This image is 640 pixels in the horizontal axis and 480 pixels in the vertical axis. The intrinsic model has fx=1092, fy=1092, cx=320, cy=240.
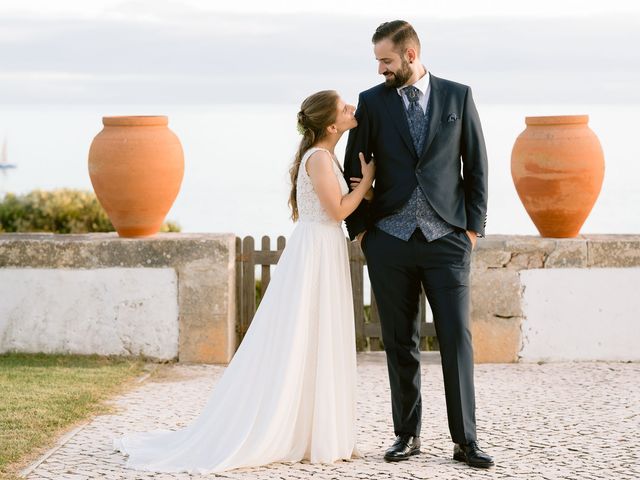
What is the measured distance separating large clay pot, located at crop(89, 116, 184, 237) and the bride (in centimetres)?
279

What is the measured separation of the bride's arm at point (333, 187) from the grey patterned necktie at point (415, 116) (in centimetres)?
25

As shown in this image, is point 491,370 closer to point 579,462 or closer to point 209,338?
point 209,338

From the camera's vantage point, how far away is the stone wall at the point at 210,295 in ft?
25.0

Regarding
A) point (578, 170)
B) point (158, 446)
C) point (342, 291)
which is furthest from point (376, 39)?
point (578, 170)

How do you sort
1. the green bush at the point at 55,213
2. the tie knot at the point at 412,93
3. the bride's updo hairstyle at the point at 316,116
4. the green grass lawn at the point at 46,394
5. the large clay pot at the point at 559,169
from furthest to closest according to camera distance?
the green bush at the point at 55,213 → the large clay pot at the point at 559,169 → the green grass lawn at the point at 46,394 → the bride's updo hairstyle at the point at 316,116 → the tie knot at the point at 412,93

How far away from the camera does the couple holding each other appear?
4.84 metres

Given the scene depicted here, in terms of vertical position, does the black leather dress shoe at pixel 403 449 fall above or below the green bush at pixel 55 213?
below

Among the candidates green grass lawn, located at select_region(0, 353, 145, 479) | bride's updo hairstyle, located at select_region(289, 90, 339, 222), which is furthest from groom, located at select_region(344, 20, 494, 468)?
green grass lawn, located at select_region(0, 353, 145, 479)

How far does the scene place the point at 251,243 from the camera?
319 inches

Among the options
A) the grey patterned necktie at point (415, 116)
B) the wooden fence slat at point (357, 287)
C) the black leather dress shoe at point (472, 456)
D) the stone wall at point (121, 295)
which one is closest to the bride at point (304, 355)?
the grey patterned necktie at point (415, 116)

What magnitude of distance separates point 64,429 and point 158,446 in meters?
0.79

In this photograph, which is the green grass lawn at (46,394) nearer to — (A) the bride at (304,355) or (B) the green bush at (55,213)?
(A) the bride at (304,355)

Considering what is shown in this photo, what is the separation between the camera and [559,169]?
761cm

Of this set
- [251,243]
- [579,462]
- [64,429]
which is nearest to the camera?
[579,462]
